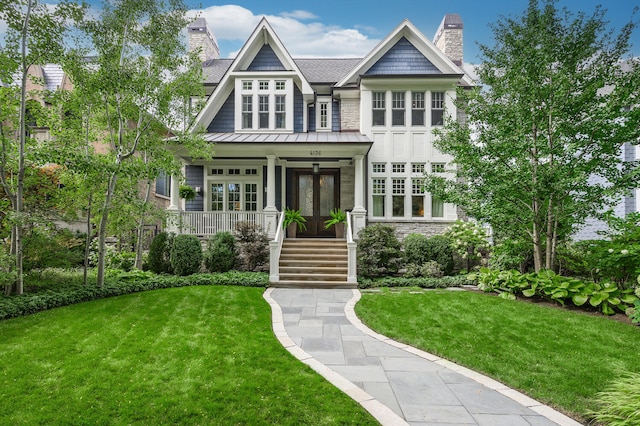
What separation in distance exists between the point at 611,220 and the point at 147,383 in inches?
341

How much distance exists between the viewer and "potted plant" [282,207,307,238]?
11875mm

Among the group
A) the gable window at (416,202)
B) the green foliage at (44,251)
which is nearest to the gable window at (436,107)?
the gable window at (416,202)

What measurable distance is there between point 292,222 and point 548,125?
8048 millimetres

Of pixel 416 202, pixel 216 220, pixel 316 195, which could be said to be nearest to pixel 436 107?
pixel 416 202

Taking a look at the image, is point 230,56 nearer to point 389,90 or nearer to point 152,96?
point 389,90

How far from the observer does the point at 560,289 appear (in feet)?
22.9

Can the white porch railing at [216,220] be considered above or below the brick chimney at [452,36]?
below

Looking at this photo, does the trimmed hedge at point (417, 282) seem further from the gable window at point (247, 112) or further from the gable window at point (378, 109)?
the gable window at point (247, 112)

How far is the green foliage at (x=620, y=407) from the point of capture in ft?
9.61

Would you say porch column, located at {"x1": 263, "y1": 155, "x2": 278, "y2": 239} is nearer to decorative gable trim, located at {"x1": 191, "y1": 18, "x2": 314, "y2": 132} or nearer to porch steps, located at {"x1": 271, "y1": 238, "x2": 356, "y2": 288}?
porch steps, located at {"x1": 271, "y1": 238, "x2": 356, "y2": 288}

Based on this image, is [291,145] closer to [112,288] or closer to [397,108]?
[397,108]

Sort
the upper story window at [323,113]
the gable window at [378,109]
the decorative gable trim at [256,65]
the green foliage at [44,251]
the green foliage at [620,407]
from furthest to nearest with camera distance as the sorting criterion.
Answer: the upper story window at [323,113] → the decorative gable trim at [256,65] → the gable window at [378,109] → the green foliage at [44,251] → the green foliage at [620,407]

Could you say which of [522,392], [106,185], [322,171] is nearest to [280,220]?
[322,171]

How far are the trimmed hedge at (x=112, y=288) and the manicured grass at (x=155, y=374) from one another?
0.95 feet
